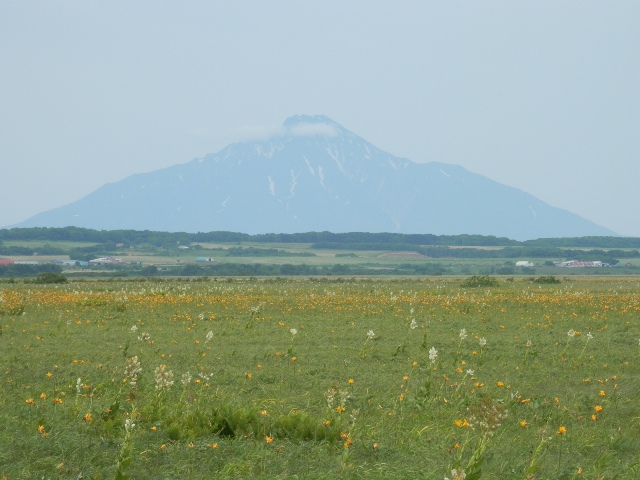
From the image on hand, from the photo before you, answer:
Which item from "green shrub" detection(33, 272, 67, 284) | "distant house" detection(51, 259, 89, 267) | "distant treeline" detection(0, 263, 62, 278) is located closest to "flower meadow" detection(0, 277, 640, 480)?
"green shrub" detection(33, 272, 67, 284)

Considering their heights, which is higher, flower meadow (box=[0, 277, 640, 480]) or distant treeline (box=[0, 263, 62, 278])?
flower meadow (box=[0, 277, 640, 480])

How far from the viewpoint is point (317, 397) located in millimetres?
12688

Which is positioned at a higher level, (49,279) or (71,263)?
(49,279)

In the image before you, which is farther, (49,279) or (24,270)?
(24,270)

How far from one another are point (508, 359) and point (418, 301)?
540 inches

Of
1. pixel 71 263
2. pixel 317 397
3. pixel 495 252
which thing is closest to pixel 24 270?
pixel 71 263

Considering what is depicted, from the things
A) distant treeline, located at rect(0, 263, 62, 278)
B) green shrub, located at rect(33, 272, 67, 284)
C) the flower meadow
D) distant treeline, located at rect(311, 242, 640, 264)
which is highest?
distant treeline, located at rect(311, 242, 640, 264)

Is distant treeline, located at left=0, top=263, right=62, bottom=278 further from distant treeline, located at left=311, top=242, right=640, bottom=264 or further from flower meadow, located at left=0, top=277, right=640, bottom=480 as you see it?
distant treeline, located at left=311, top=242, right=640, bottom=264

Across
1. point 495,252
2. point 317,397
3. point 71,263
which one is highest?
point 495,252

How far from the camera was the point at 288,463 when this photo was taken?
8.56 meters

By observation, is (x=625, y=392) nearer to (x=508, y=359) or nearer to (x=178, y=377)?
(x=508, y=359)

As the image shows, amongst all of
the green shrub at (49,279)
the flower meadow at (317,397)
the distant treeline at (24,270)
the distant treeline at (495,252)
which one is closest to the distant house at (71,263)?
the distant treeline at (24,270)

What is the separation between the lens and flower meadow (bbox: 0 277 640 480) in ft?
28.1

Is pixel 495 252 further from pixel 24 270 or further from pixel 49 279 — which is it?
pixel 49 279
